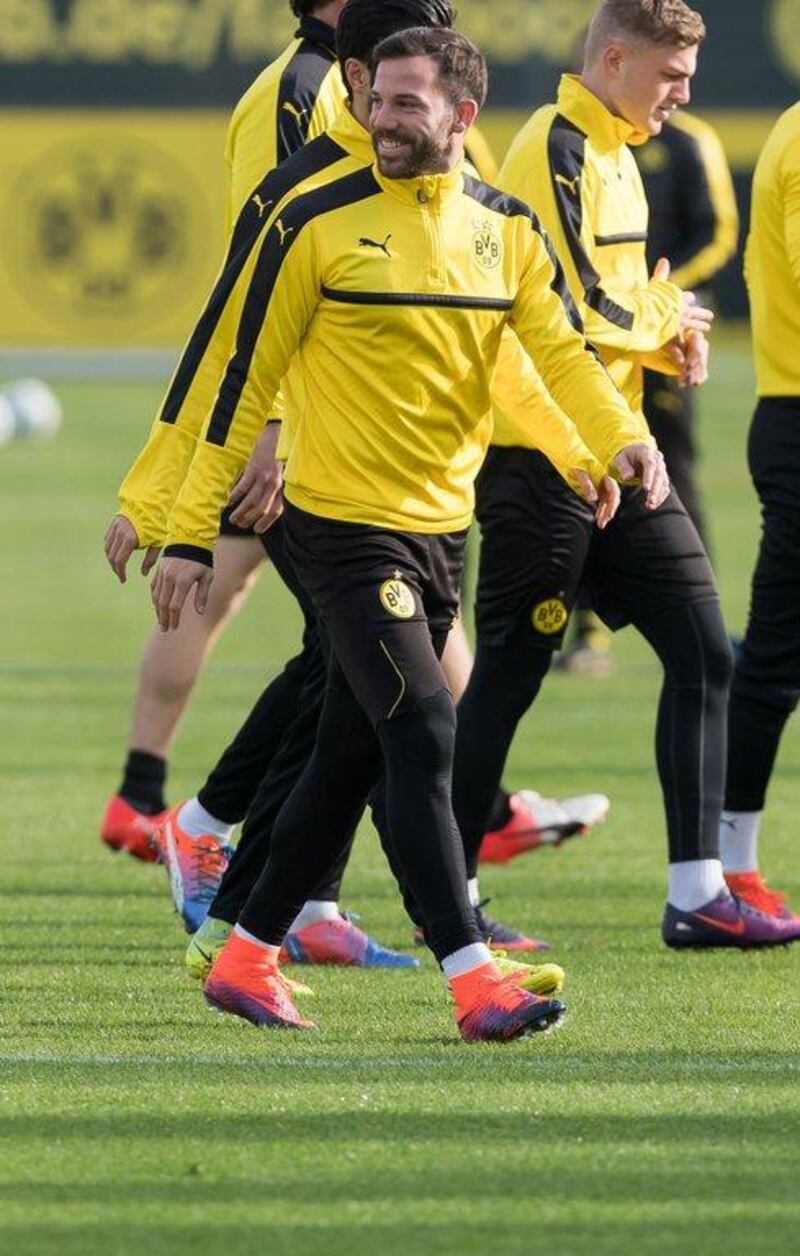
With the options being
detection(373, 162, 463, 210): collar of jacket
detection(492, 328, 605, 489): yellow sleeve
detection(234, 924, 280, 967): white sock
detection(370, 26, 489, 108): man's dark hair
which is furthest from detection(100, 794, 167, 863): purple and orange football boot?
detection(370, 26, 489, 108): man's dark hair

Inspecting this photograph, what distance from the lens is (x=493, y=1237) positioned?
3.96 metres

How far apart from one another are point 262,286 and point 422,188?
0.36 m

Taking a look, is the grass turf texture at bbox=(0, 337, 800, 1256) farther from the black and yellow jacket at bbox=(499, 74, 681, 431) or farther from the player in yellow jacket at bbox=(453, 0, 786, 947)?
the black and yellow jacket at bbox=(499, 74, 681, 431)

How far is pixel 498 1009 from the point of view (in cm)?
522

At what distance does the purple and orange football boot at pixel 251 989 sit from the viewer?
5504mm

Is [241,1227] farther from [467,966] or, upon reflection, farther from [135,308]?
[135,308]

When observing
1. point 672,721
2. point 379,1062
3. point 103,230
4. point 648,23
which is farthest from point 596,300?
point 103,230

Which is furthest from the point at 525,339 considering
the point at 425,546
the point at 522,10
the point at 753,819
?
the point at 522,10

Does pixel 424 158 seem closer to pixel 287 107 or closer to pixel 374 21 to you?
pixel 374 21

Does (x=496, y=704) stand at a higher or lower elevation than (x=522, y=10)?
higher

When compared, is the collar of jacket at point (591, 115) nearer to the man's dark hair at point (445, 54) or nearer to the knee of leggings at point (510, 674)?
the man's dark hair at point (445, 54)

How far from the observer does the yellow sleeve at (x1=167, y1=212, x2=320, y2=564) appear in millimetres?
5234

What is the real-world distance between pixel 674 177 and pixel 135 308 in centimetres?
1917

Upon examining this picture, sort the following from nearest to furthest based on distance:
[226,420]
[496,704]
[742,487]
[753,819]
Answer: [226,420] < [496,704] < [753,819] < [742,487]
